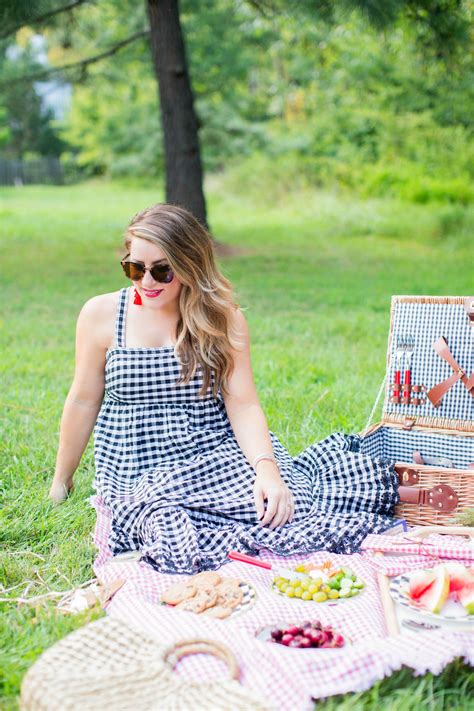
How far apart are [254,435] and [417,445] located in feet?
2.94

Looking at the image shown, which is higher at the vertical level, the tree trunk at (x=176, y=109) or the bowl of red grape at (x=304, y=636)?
the tree trunk at (x=176, y=109)

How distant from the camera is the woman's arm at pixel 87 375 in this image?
9.81 ft

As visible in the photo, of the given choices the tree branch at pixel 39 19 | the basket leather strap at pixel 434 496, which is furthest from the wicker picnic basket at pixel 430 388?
the tree branch at pixel 39 19

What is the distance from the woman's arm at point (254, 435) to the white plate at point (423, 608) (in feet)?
1.58

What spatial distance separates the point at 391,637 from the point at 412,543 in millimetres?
602

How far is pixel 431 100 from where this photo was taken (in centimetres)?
1351

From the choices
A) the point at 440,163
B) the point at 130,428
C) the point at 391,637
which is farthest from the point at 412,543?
the point at 440,163

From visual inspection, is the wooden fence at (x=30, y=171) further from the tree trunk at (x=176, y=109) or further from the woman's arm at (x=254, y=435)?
the woman's arm at (x=254, y=435)

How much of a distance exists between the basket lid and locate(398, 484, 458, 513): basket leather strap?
1.42ft

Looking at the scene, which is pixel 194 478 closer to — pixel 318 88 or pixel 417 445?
pixel 417 445

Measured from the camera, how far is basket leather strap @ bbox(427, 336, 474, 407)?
3354mm

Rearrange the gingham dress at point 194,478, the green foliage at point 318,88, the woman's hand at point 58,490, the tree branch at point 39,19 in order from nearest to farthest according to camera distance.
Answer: the gingham dress at point 194,478
the woman's hand at point 58,490
the tree branch at point 39,19
the green foliage at point 318,88

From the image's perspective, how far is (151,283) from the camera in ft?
9.30

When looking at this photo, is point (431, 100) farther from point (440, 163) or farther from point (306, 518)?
point (306, 518)
